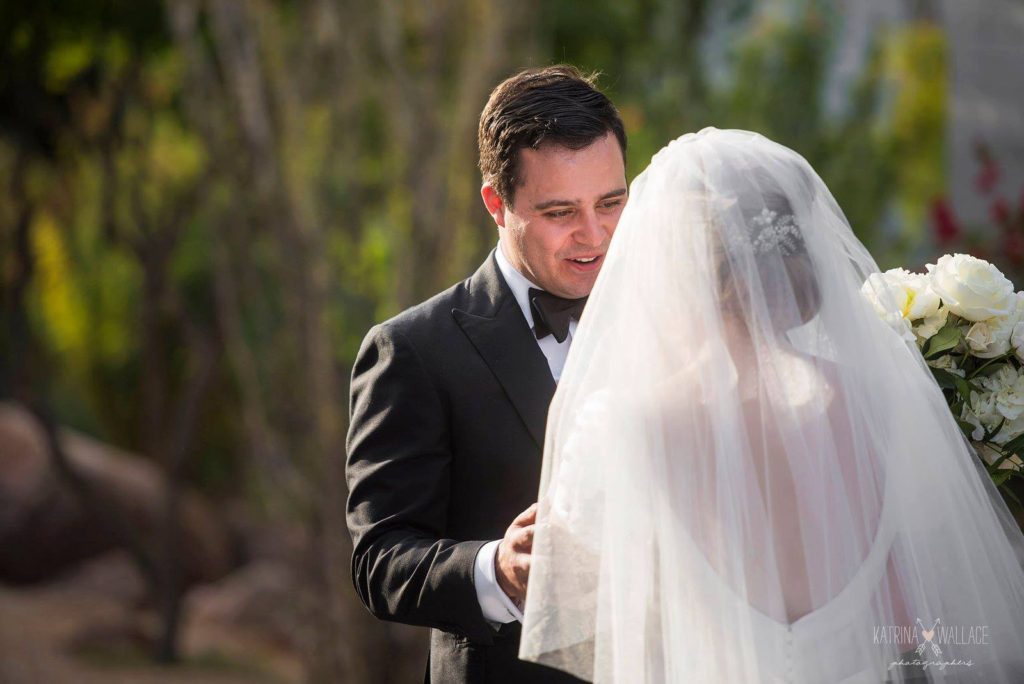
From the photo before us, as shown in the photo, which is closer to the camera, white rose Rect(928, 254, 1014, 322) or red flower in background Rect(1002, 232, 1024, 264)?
white rose Rect(928, 254, 1014, 322)

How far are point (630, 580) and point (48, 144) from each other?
8.39m

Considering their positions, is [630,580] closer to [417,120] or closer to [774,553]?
[774,553]

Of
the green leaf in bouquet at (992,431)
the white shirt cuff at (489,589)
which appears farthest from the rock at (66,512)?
the green leaf in bouquet at (992,431)

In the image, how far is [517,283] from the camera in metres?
2.81

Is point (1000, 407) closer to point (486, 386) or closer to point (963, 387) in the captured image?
point (963, 387)

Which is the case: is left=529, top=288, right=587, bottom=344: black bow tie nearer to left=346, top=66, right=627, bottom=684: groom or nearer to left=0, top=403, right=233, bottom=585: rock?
left=346, top=66, right=627, bottom=684: groom

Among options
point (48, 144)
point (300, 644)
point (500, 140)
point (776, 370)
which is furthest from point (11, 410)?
point (776, 370)

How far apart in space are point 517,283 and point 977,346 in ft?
3.40

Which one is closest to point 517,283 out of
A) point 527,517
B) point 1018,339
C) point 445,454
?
point 445,454

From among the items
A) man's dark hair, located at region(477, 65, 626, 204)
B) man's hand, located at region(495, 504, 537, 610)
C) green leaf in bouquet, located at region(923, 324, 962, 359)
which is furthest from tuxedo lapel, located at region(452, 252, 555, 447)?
green leaf in bouquet, located at region(923, 324, 962, 359)

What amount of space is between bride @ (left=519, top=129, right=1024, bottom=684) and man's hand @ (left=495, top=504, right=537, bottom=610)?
7cm

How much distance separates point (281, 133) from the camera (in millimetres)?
7992

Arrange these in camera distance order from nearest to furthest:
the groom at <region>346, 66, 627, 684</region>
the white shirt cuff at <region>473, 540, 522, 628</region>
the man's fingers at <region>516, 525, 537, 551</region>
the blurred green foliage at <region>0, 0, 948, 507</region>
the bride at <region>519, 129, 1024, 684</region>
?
the bride at <region>519, 129, 1024, 684</region>
the man's fingers at <region>516, 525, 537, 551</region>
the white shirt cuff at <region>473, 540, 522, 628</region>
the groom at <region>346, 66, 627, 684</region>
the blurred green foliage at <region>0, 0, 948, 507</region>

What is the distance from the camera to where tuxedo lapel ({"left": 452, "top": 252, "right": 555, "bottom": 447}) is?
2586mm
